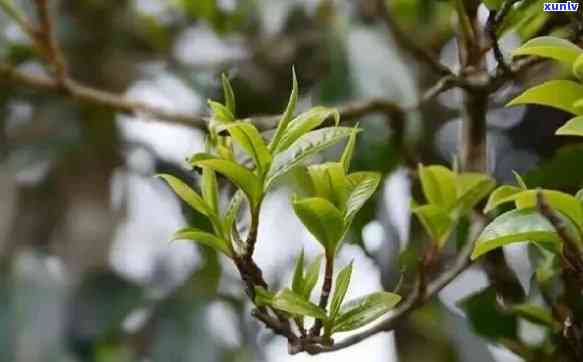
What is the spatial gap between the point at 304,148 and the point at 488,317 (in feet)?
0.77

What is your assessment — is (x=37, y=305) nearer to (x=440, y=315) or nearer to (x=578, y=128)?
(x=440, y=315)

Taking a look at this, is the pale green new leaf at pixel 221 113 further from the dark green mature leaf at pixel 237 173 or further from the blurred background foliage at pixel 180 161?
the blurred background foliage at pixel 180 161

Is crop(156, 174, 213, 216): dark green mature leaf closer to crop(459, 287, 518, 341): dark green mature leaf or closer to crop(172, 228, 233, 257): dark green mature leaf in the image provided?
crop(172, 228, 233, 257): dark green mature leaf

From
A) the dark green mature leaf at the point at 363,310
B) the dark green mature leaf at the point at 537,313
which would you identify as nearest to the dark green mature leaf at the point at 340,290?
the dark green mature leaf at the point at 363,310

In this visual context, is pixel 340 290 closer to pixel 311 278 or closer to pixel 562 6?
pixel 311 278

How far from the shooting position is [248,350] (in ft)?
2.91

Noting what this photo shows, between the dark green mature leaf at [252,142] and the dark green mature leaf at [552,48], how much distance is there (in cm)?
9

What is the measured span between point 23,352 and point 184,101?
0.29 meters

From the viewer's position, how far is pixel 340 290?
0.37 meters

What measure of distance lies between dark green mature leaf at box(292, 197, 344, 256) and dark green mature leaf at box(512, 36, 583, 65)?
3.4 inches

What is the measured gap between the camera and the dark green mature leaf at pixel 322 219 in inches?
13.9

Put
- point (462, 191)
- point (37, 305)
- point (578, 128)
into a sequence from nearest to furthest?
1. point (578, 128)
2. point (462, 191)
3. point (37, 305)

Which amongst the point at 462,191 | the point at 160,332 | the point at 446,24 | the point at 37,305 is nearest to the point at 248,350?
the point at 160,332

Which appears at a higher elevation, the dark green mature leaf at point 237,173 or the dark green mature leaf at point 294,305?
the dark green mature leaf at point 237,173
